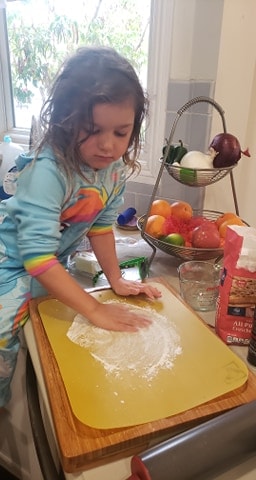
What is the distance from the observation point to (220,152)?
2.86 ft

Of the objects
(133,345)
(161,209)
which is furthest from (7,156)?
(133,345)

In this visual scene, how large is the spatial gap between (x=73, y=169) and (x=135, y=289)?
0.25 metres

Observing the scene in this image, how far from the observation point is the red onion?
2.83 ft

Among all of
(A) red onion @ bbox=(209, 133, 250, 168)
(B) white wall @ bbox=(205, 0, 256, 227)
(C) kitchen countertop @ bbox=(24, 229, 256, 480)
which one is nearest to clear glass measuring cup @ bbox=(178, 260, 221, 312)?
(C) kitchen countertop @ bbox=(24, 229, 256, 480)

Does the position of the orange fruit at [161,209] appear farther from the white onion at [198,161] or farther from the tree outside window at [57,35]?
the tree outside window at [57,35]

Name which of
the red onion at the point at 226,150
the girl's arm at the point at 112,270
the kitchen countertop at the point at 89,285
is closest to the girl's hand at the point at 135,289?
the girl's arm at the point at 112,270

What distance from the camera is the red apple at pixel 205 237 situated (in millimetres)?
879

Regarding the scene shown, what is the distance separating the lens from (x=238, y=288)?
23.9 inches

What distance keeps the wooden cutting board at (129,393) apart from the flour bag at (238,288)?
0.04m

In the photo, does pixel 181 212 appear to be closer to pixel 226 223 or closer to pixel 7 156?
pixel 226 223

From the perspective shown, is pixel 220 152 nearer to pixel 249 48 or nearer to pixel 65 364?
pixel 249 48

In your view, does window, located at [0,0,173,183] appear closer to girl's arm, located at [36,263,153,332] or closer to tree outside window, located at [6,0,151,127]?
tree outside window, located at [6,0,151,127]

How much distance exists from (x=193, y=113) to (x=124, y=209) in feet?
1.33

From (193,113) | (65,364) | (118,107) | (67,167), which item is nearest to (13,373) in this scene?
(65,364)
